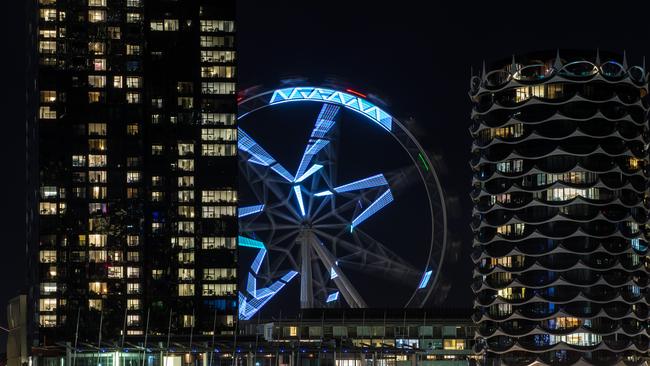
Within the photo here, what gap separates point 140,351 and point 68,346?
1229 centimetres

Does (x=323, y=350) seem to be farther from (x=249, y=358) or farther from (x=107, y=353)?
(x=107, y=353)

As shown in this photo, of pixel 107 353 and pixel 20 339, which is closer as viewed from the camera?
pixel 20 339

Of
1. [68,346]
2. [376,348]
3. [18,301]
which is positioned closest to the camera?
[18,301]

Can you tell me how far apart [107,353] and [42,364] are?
723 centimetres

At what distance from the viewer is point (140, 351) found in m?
194

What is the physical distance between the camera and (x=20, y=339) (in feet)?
304

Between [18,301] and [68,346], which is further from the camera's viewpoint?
[68,346]

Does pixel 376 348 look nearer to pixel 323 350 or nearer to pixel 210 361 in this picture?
pixel 323 350

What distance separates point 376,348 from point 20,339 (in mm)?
108420

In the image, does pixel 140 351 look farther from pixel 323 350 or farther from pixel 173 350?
pixel 323 350

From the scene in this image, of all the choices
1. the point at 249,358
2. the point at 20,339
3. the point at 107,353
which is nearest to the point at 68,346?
the point at 107,353

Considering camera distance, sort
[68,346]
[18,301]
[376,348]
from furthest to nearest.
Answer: [376,348]
[68,346]
[18,301]

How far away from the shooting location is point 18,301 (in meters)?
92.1

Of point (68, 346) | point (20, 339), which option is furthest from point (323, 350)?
point (20, 339)
